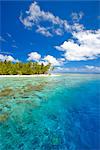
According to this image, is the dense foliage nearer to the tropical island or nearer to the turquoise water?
the tropical island

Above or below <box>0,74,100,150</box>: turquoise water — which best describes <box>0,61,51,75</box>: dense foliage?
above

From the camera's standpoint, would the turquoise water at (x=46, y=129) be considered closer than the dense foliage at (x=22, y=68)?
Yes

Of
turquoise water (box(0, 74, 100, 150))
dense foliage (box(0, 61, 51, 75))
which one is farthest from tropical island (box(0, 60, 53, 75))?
turquoise water (box(0, 74, 100, 150))

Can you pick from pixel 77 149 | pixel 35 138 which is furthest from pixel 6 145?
pixel 77 149

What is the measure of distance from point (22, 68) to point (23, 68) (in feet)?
0.72

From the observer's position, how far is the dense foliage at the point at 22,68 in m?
31.3

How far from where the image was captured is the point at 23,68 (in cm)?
3469

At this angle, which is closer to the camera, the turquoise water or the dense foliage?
the turquoise water

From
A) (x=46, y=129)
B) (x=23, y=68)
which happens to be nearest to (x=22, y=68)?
(x=23, y=68)

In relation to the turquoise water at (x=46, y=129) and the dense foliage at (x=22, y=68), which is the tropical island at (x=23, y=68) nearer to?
the dense foliage at (x=22, y=68)

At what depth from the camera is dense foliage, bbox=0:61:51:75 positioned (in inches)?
1234

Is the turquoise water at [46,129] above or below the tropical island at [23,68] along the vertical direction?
below

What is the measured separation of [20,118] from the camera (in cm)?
604

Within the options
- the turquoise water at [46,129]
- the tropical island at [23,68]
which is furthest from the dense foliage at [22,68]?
the turquoise water at [46,129]
